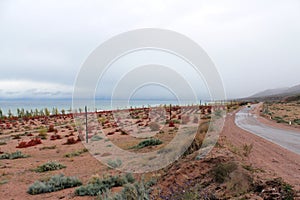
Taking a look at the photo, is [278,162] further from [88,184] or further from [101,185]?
[88,184]

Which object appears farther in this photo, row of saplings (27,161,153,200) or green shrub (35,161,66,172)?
green shrub (35,161,66,172)

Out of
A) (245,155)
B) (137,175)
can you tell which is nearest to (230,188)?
(245,155)

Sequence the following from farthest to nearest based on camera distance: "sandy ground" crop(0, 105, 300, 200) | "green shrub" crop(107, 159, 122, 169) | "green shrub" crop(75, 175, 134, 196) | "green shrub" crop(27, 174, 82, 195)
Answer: "green shrub" crop(107, 159, 122, 169) → "green shrub" crop(27, 174, 82, 195) → "green shrub" crop(75, 175, 134, 196) → "sandy ground" crop(0, 105, 300, 200)

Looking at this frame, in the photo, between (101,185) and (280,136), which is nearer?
(101,185)

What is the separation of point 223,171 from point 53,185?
5.47 meters

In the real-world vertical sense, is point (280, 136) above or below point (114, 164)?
above

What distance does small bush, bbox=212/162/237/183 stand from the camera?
5963mm

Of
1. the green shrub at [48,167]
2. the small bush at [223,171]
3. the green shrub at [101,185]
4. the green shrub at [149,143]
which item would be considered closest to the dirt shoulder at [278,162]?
the small bush at [223,171]

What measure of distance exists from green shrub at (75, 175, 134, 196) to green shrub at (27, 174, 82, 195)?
845mm

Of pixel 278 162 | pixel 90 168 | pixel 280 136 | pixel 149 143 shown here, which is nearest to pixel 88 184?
pixel 90 168

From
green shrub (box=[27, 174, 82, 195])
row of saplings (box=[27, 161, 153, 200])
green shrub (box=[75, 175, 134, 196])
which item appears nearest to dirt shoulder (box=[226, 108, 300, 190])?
row of saplings (box=[27, 161, 153, 200])

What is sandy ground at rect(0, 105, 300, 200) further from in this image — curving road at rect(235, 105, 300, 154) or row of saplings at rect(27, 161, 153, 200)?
curving road at rect(235, 105, 300, 154)

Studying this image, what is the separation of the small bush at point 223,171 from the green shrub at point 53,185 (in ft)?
15.0

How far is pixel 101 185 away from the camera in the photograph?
7441 millimetres
